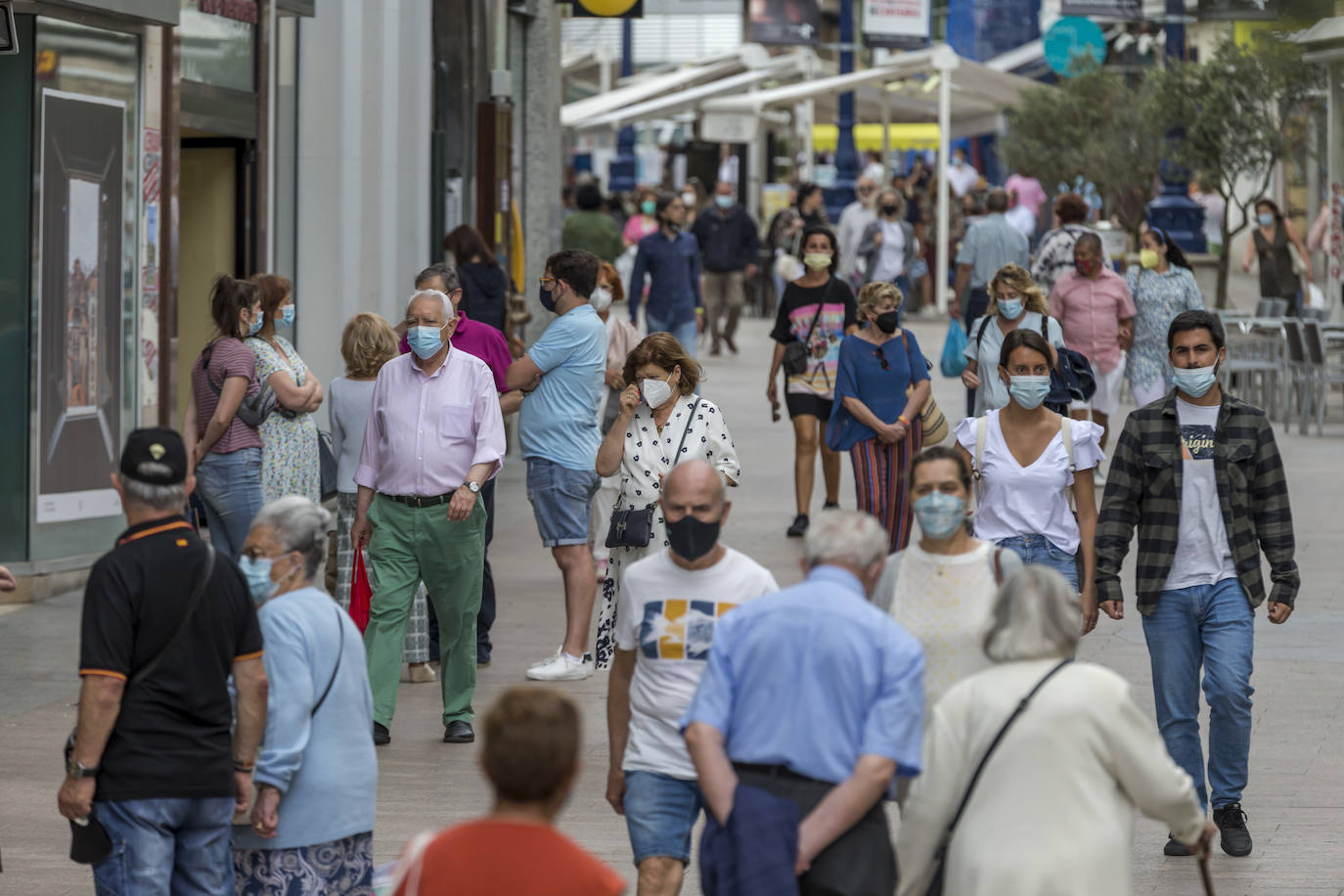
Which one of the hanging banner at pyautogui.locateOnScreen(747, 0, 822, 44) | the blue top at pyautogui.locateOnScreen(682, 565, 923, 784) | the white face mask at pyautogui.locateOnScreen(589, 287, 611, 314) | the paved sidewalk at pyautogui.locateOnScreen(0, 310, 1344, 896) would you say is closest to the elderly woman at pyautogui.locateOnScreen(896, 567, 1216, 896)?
the blue top at pyautogui.locateOnScreen(682, 565, 923, 784)

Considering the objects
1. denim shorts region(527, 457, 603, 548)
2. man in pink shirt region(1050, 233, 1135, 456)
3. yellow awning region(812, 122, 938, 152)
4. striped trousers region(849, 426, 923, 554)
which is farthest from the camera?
yellow awning region(812, 122, 938, 152)

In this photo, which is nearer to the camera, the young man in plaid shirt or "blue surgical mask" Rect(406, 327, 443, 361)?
the young man in plaid shirt

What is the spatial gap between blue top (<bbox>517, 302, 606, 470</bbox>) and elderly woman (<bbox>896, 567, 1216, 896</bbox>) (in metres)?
4.93

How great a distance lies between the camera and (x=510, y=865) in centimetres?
341

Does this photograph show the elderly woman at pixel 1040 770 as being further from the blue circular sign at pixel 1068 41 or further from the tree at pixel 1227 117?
the blue circular sign at pixel 1068 41

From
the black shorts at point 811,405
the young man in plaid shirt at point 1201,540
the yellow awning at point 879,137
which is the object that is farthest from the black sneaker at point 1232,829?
the yellow awning at point 879,137

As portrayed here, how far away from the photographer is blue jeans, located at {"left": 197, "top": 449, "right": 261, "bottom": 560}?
901 cm

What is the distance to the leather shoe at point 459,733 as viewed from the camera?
8.17m

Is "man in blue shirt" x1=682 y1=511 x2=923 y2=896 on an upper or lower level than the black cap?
lower

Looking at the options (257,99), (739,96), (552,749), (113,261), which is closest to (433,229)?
(257,99)

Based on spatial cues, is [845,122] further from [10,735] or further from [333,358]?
[10,735]

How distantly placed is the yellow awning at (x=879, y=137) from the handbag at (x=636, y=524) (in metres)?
30.9

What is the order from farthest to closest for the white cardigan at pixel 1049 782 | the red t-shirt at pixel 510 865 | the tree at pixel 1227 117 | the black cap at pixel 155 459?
the tree at pixel 1227 117 < the black cap at pixel 155 459 < the white cardigan at pixel 1049 782 < the red t-shirt at pixel 510 865

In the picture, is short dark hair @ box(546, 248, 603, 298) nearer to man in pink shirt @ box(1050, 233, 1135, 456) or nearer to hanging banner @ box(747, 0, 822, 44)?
man in pink shirt @ box(1050, 233, 1135, 456)
